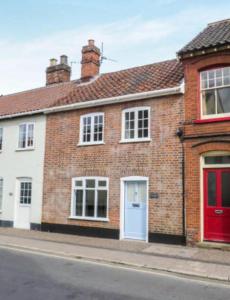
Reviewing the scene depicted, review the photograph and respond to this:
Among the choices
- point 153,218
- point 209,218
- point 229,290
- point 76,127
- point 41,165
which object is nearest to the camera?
point 229,290

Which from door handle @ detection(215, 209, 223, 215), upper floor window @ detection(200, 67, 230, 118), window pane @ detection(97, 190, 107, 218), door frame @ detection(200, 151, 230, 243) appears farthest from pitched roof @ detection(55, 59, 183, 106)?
door handle @ detection(215, 209, 223, 215)

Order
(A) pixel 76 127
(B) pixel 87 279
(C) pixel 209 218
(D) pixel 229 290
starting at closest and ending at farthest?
1. (D) pixel 229 290
2. (B) pixel 87 279
3. (C) pixel 209 218
4. (A) pixel 76 127

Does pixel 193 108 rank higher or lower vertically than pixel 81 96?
lower

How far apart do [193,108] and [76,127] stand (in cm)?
578

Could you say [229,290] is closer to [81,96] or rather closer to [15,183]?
[81,96]

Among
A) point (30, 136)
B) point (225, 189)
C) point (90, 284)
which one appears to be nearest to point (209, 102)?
point (225, 189)

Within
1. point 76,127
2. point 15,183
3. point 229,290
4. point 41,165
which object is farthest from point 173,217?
point 15,183

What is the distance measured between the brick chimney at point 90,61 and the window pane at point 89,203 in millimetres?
7520

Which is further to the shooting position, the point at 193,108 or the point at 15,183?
the point at 15,183

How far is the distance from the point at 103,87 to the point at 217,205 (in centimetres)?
825

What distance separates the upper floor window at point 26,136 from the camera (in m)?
17.5

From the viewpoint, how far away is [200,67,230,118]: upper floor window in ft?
39.3

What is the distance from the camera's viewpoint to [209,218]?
11.8 metres

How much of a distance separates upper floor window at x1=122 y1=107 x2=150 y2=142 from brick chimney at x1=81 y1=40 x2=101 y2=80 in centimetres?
606
